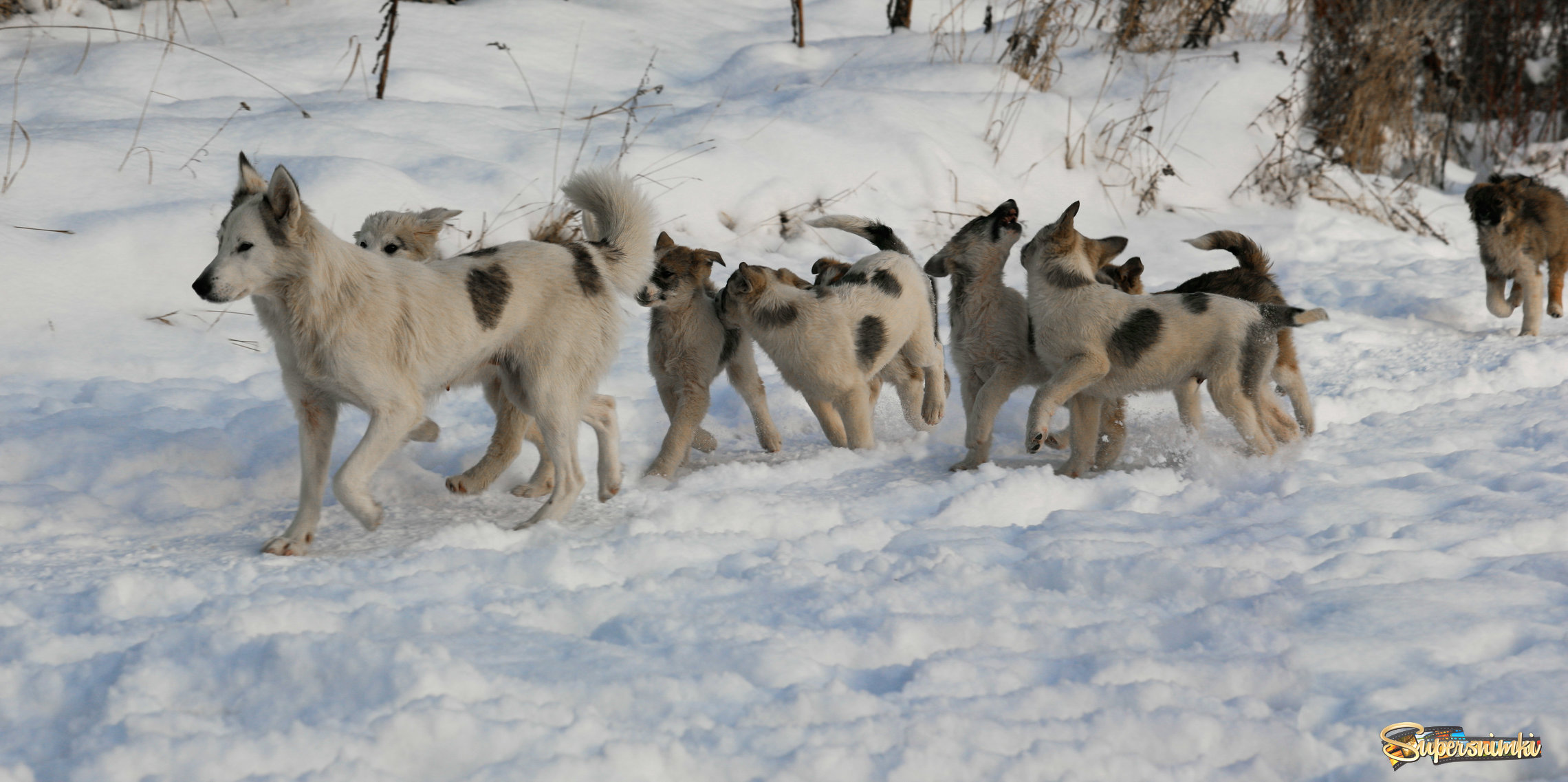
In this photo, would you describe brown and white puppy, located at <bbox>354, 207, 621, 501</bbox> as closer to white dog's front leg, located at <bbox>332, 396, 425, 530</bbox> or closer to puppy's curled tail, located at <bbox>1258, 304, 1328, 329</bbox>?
white dog's front leg, located at <bbox>332, 396, 425, 530</bbox>

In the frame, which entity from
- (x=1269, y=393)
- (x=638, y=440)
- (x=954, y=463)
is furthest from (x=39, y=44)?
(x=1269, y=393)

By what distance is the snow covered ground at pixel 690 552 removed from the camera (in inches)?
99.6

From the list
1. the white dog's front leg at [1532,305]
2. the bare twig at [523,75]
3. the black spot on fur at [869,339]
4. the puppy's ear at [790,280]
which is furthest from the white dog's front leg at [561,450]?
the white dog's front leg at [1532,305]

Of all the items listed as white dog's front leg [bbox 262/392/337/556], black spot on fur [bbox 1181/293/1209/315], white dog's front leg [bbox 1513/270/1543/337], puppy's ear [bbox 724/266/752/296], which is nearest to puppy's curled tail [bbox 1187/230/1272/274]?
black spot on fur [bbox 1181/293/1209/315]

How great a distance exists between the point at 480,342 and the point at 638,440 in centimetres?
143

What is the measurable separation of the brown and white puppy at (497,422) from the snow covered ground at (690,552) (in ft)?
0.46

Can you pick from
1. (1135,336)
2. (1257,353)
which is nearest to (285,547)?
(1135,336)

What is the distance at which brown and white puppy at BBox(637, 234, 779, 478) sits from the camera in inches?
201

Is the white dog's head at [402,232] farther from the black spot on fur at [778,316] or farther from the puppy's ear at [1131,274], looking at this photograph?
the puppy's ear at [1131,274]

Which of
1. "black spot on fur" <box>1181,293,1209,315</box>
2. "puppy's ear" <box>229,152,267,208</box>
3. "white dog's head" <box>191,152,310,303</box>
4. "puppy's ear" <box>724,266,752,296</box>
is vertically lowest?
"black spot on fur" <box>1181,293,1209,315</box>

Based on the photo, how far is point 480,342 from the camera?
4.16 m

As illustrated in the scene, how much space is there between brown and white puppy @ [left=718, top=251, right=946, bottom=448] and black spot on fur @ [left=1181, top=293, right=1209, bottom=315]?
4.12 feet

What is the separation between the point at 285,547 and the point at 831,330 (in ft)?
8.17

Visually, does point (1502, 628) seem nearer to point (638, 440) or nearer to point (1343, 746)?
point (1343, 746)
